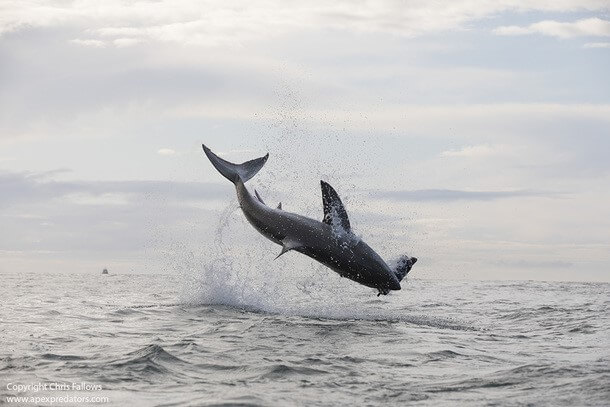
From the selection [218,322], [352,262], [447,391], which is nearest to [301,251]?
[352,262]

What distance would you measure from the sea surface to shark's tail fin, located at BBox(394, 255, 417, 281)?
54.6 inches

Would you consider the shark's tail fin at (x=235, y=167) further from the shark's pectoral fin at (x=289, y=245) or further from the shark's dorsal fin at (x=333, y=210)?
the shark's dorsal fin at (x=333, y=210)

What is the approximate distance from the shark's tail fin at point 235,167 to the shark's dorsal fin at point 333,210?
3348 millimetres

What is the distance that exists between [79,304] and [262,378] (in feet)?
64.0

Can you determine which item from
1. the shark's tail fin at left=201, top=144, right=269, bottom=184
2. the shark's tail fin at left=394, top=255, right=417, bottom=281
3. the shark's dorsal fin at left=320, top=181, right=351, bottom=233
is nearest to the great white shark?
the shark's dorsal fin at left=320, top=181, right=351, bottom=233

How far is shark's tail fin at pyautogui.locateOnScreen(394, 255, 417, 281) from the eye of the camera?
67.1ft

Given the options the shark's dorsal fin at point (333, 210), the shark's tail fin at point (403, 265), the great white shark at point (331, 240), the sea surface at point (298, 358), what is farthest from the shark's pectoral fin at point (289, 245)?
the shark's tail fin at point (403, 265)

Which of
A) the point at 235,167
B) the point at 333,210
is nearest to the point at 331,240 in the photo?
the point at 333,210

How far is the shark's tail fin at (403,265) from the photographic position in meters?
20.4

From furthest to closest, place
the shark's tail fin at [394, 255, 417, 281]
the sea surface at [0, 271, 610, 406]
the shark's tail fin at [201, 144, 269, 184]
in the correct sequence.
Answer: the shark's tail fin at [201, 144, 269, 184]
the shark's tail fin at [394, 255, 417, 281]
the sea surface at [0, 271, 610, 406]

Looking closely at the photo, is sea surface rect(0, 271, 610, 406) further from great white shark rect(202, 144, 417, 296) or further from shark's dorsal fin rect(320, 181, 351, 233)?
shark's dorsal fin rect(320, 181, 351, 233)

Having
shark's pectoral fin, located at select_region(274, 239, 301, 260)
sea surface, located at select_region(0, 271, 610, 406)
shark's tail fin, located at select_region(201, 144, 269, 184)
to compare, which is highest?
shark's tail fin, located at select_region(201, 144, 269, 184)

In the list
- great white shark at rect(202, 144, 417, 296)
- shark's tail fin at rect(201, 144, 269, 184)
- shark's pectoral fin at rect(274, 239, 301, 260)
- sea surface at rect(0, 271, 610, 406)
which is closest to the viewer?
sea surface at rect(0, 271, 610, 406)

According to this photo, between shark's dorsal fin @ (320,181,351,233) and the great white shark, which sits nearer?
shark's dorsal fin @ (320,181,351,233)
